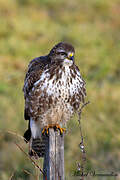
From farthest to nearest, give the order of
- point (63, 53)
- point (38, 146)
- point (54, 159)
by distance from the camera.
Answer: point (38, 146) → point (63, 53) → point (54, 159)

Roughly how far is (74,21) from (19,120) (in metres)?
6.99

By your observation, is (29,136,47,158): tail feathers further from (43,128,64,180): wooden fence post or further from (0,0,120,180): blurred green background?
(43,128,64,180): wooden fence post

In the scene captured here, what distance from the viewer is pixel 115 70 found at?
→ 849 centimetres

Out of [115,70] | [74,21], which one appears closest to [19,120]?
[115,70]

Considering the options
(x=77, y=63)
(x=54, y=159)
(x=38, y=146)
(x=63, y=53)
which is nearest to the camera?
(x=54, y=159)

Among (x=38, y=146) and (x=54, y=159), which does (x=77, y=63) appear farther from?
(x=54, y=159)

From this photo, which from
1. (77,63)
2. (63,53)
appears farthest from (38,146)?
(77,63)

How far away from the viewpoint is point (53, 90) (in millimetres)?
3543

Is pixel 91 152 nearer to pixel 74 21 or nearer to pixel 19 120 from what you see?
pixel 19 120

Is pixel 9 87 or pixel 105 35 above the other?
pixel 105 35

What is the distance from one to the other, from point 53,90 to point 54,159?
35.7 inches

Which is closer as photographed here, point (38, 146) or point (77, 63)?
point (38, 146)

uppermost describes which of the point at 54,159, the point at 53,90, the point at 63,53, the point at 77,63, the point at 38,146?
the point at 77,63

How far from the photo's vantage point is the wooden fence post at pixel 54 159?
2740mm
